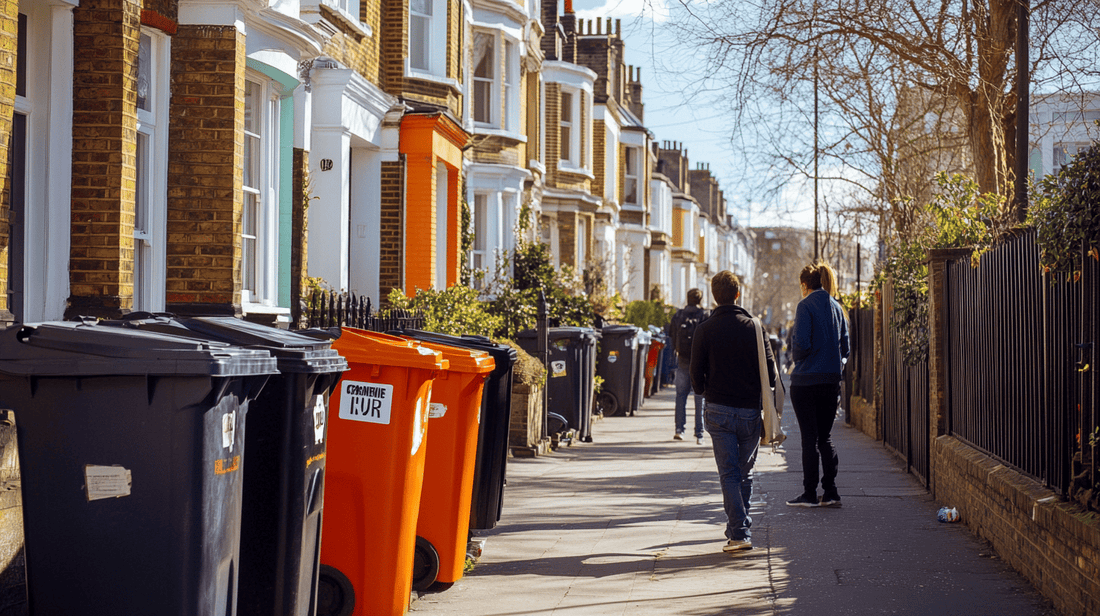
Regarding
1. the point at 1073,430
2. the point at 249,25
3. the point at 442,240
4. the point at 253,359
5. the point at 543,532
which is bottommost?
the point at 543,532

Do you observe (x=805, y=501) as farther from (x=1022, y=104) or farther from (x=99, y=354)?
(x=99, y=354)

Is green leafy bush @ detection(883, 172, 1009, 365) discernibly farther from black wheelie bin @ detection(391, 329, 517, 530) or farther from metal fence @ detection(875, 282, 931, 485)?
black wheelie bin @ detection(391, 329, 517, 530)

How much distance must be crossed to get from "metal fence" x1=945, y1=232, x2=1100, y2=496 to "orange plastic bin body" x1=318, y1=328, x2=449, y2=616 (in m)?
3.10

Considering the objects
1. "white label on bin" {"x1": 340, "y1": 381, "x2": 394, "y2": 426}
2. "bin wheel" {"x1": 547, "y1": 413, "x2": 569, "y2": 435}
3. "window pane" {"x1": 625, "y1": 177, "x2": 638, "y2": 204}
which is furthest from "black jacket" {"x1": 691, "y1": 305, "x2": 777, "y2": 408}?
"window pane" {"x1": 625, "y1": 177, "x2": 638, "y2": 204}

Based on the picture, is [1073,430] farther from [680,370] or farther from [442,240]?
[442,240]

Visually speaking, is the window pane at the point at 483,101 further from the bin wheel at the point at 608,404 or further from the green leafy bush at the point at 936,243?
the green leafy bush at the point at 936,243

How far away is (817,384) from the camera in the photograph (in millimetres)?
8945

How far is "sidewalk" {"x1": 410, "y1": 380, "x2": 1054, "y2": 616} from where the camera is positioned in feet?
19.5

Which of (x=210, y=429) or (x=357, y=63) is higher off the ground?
(x=357, y=63)

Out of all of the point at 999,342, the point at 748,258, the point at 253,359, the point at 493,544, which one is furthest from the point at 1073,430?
the point at 748,258

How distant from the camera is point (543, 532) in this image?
8.04 metres

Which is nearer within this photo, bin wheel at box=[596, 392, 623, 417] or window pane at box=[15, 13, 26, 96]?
Result: window pane at box=[15, 13, 26, 96]

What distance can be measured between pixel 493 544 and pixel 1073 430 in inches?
138

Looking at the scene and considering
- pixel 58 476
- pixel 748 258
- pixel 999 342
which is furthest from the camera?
pixel 748 258
